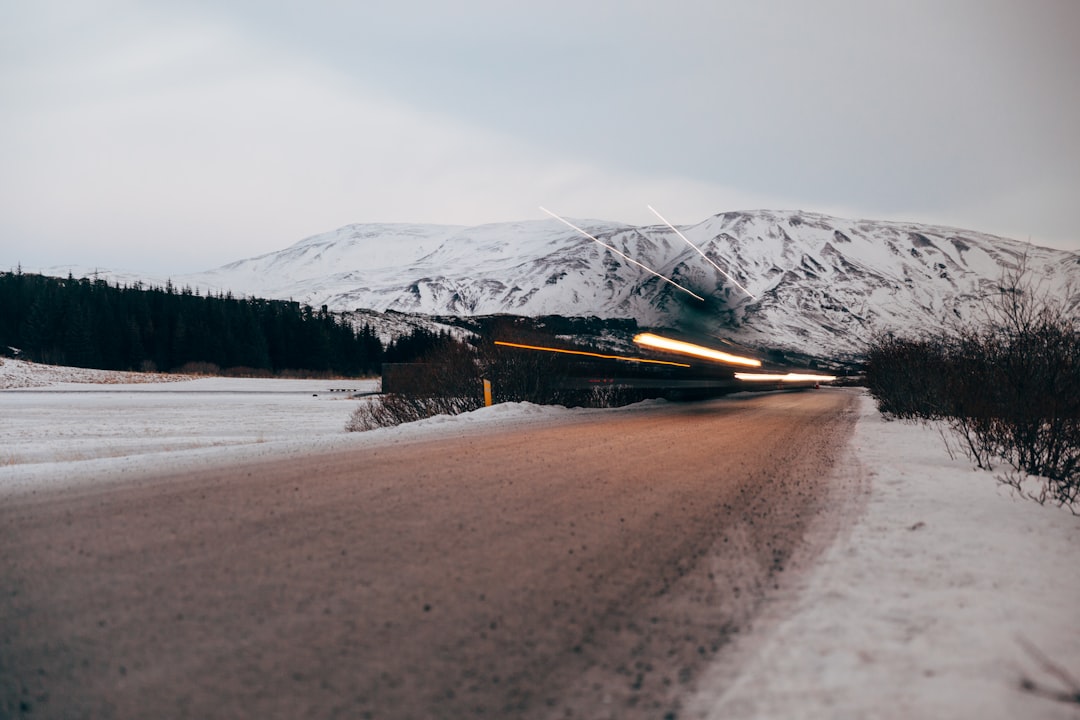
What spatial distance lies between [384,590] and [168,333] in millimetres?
114895

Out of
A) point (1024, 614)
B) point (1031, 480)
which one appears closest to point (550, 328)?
point (1031, 480)

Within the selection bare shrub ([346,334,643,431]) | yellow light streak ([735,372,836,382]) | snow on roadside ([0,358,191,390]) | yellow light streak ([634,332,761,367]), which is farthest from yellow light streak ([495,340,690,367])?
snow on roadside ([0,358,191,390])

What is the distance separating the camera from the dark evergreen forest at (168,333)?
306 feet

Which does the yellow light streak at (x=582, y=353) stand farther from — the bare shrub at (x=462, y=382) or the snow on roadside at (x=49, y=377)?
the snow on roadside at (x=49, y=377)

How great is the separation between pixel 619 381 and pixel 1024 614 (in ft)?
83.9

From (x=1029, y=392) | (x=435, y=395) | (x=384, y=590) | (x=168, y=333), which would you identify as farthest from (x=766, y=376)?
(x=168, y=333)

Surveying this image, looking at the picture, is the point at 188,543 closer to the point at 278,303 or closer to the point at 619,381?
the point at 619,381

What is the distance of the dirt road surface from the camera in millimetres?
2916

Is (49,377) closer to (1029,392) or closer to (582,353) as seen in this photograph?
(582,353)

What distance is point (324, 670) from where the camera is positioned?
307cm

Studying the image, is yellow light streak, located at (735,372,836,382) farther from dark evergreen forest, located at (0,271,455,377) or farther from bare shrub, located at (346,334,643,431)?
dark evergreen forest, located at (0,271,455,377)

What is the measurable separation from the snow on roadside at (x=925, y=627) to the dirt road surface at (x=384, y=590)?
357mm

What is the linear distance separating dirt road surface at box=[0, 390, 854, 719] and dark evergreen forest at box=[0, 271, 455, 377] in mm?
85268

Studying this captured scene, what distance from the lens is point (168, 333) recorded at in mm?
102438
